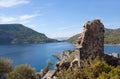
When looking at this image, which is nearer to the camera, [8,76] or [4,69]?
[8,76]

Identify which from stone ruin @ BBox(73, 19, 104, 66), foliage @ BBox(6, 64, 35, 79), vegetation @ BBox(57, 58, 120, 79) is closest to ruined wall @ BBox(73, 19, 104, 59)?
stone ruin @ BBox(73, 19, 104, 66)

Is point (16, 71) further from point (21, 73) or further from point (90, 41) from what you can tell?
point (90, 41)

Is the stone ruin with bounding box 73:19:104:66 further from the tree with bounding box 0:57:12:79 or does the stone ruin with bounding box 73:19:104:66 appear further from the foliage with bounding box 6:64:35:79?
the tree with bounding box 0:57:12:79

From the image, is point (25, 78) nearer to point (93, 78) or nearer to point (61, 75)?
point (61, 75)

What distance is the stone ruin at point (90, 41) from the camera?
43344 mm

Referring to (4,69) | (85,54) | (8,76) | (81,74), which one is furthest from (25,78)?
(81,74)

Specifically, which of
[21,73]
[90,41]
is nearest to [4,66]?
[21,73]

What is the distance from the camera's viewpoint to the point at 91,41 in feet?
144

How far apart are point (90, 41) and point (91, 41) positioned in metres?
0.17

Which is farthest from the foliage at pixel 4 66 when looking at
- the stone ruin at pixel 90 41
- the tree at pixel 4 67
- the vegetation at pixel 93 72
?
the vegetation at pixel 93 72

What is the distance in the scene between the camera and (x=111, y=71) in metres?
36.2

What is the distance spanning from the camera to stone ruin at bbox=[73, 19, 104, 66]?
4334 centimetres

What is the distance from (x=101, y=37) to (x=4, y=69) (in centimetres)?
Answer: 2457

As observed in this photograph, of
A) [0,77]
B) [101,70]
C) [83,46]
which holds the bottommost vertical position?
[0,77]
